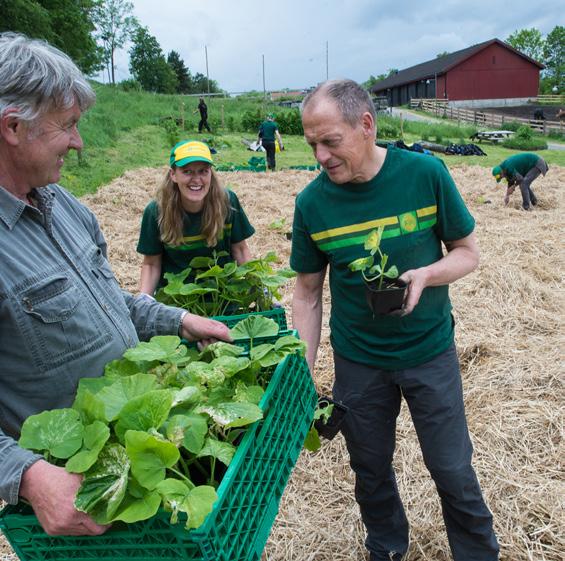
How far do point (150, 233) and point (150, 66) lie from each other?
81680mm

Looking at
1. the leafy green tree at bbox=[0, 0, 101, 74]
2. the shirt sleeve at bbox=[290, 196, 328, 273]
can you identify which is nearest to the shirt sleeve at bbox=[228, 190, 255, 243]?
the shirt sleeve at bbox=[290, 196, 328, 273]

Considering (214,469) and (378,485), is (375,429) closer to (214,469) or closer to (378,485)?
(378,485)

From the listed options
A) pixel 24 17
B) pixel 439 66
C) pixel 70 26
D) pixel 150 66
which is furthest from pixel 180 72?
pixel 24 17

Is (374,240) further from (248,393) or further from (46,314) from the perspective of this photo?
(46,314)

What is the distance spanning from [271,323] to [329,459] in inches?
70.7

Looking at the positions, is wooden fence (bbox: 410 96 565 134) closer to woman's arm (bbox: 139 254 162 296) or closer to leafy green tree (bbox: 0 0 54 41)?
leafy green tree (bbox: 0 0 54 41)

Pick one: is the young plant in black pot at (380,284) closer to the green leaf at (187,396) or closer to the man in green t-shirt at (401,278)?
the man in green t-shirt at (401,278)

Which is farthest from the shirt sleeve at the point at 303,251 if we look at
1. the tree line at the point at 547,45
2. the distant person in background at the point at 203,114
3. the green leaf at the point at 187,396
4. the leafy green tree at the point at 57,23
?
the tree line at the point at 547,45

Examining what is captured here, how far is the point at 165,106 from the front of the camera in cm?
2953

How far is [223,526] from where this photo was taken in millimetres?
1021

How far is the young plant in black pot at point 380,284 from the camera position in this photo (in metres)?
1.76

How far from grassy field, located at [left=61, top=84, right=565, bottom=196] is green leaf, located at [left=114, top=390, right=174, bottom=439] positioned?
1007cm

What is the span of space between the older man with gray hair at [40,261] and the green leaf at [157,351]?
16 centimetres

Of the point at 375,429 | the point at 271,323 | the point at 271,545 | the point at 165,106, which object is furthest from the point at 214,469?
the point at 165,106
